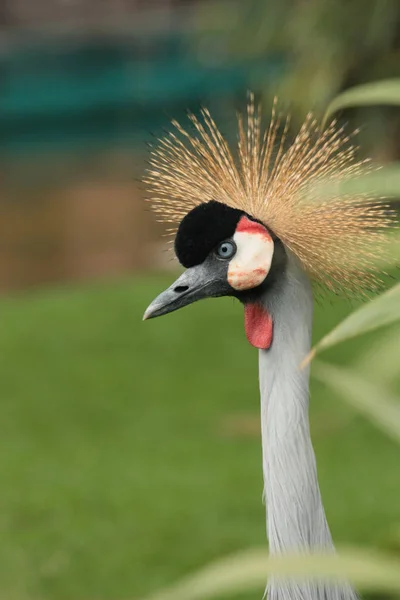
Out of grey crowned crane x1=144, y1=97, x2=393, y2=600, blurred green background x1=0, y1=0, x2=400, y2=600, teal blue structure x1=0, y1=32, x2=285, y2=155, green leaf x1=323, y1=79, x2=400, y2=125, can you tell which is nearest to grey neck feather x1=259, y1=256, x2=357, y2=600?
grey crowned crane x1=144, y1=97, x2=393, y2=600

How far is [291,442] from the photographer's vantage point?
136cm

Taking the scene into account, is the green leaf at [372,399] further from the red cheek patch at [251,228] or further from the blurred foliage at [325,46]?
the blurred foliage at [325,46]

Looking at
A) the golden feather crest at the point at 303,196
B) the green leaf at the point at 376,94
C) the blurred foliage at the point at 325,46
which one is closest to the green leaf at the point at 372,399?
the green leaf at the point at 376,94

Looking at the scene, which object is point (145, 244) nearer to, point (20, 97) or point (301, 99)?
point (301, 99)

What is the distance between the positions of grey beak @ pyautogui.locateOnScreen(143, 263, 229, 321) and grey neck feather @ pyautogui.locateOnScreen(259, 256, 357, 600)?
70 millimetres

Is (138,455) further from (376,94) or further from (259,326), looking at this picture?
(376,94)

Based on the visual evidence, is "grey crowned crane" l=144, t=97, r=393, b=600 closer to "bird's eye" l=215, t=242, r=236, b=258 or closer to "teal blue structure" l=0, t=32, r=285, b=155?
"bird's eye" l=215, t=242, r=236, b=258

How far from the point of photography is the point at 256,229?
4.46 ft

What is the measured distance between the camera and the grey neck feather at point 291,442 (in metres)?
1.36

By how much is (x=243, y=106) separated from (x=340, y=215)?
21.8ft

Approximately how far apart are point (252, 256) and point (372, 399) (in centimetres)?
68

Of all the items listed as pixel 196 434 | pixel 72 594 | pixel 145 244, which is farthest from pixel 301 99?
pixel 72 594

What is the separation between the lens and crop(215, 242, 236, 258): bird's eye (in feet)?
4.51

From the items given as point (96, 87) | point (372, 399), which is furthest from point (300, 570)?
point (96, 87)
